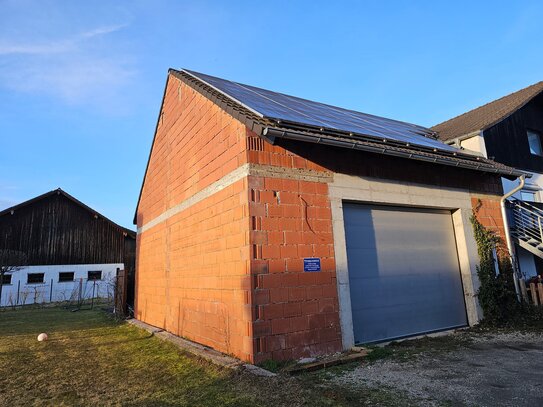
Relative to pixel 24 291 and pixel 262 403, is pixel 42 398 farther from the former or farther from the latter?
pixel 24 291

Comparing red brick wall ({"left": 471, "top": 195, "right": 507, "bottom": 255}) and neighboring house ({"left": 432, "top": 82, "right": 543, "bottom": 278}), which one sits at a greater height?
neighboring house ({"left": 432, "top": 82, "right": 543, "bottom": 278})

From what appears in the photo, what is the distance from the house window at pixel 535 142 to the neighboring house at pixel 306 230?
6.89m

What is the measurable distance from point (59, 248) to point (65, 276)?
2.20 metres

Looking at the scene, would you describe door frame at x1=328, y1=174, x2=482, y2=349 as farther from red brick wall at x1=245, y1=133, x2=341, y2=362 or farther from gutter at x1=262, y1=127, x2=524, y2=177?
gutter at x1=262, y1=127, x2=524, y2=177

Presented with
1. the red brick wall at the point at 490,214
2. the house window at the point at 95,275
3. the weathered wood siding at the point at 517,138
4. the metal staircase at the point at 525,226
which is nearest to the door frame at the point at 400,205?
the red brick wall at the point at 490,214

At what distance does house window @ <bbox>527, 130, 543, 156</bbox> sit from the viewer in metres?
15.3

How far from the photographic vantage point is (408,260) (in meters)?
8.10

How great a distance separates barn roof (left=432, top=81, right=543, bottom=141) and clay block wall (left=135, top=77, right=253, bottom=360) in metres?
9.37

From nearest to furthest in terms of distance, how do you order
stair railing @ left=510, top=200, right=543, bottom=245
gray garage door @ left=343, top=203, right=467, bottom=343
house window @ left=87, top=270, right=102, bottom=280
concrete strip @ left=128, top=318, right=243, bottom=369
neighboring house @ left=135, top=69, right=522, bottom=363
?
concrete strip @ left=128, top=318, right=243, bottom=369, neighboring house @ left=135, top=69, right=522, bottom=363, gray garage door @ left=343, top=203, right=467, bottom=343, stair railing @ left=510, top=200, right=543, bottom=245, house window @ left=87, top=270, right=102, bottom=280

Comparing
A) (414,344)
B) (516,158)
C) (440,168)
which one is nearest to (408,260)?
(414,344)

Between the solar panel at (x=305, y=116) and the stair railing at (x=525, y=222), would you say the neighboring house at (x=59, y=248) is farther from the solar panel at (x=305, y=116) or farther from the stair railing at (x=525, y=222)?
the stair railing at (x=525, y=222)

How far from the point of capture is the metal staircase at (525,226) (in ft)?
33.6

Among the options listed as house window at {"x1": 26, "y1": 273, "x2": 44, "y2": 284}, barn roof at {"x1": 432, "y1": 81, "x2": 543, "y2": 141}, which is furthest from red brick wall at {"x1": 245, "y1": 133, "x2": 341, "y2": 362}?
house window at {"x1": 26, "y1": 273, "x2": 44, "y2": 284}

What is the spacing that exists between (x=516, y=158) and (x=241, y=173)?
1208cm
